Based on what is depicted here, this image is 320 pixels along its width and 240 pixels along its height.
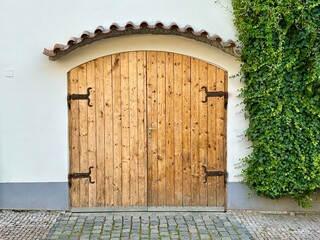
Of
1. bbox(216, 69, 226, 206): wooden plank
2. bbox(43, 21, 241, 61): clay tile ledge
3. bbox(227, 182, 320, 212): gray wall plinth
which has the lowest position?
bbox(227, 182, 320, 212): gray wall plinth

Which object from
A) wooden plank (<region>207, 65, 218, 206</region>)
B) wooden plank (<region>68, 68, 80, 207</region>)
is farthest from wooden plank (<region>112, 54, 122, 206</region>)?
wooden plank (<region>207, 65, 218, 206</region>)

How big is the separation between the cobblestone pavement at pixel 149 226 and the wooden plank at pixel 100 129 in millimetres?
383

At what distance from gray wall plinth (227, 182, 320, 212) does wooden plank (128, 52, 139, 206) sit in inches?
55.0

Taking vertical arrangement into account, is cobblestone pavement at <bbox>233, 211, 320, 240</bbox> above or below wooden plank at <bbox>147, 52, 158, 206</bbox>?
below

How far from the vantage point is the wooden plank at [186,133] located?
19.7 feet

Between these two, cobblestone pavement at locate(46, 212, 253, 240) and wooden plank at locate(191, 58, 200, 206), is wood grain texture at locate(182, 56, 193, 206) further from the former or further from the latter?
cobblestone pavement at locate(46, 212, 253, 240)

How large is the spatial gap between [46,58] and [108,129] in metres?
1.36

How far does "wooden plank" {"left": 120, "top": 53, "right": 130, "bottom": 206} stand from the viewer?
598 centimetres

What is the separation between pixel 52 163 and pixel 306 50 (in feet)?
12.9

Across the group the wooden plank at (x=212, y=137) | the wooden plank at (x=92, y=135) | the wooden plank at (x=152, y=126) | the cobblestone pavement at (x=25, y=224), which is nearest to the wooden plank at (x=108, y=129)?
the wooden plank at (x=92, y=135)

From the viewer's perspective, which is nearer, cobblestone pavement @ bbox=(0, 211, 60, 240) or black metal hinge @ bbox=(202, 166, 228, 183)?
cobblestone pavement @ bbox=(0, 211, 60, 240)

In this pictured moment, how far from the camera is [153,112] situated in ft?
19.8

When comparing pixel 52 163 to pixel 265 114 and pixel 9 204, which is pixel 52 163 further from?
pixel 265 114

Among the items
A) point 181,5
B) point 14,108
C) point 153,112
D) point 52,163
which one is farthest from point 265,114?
point 14,108
